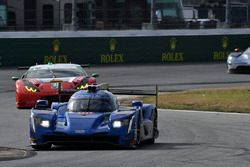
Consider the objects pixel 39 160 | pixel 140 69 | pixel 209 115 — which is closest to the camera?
pixel 39 160

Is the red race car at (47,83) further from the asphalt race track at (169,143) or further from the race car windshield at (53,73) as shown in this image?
the asphalt race track at (169,143)

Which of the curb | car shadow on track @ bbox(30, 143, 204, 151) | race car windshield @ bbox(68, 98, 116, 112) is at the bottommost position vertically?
car shadow on track @ bbox(30, 143, 204, 151)

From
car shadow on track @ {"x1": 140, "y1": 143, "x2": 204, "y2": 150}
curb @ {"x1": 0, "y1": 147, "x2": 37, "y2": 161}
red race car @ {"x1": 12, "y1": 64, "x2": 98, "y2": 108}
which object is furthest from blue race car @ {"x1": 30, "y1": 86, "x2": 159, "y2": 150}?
red race car @ {"x1": 12, "y1": 64, "x2": 98, "y2": 108}

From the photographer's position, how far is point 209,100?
2389cm

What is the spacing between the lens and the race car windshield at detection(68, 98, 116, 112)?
1490 cm

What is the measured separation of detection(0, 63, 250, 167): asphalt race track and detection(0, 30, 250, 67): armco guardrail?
6.18m

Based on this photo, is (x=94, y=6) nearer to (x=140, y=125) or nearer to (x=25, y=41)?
(x=25, y=41)

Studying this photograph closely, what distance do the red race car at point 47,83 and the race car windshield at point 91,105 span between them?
715 centimetres

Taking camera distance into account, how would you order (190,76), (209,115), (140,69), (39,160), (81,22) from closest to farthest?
(39,160), (209,115), (190,76), (140,69), (81,22)

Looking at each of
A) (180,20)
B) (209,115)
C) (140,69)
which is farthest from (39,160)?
(180,20)

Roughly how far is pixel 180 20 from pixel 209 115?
20.8m

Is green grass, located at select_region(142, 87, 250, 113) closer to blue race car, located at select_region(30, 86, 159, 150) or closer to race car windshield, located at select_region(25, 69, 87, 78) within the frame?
race car windshield, located at select_region(25, 69, 87, 78)

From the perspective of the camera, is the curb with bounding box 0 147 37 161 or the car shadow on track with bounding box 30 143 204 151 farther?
the car shadow on track with bounding box 30 143 204 151

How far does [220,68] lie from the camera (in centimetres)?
3728
